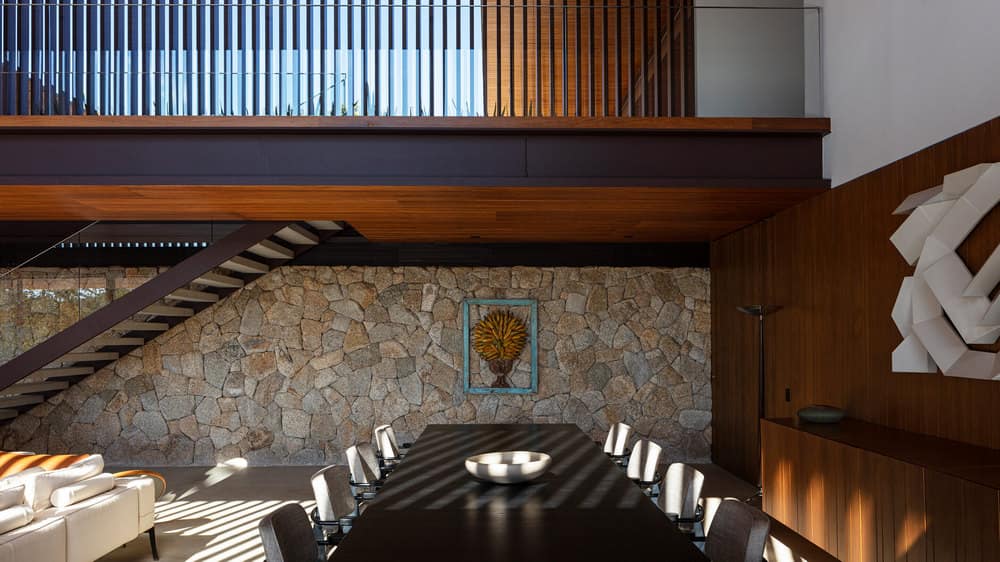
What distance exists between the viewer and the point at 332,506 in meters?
3.38

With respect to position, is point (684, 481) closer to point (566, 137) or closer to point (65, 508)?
point (566, 137)

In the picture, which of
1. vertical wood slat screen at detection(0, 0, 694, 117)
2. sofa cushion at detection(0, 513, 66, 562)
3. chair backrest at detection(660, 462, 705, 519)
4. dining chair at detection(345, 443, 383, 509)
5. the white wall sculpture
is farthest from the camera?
vertical wood slat screen at detection(0, 0, 694, 117)

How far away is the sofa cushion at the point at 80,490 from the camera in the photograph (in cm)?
402

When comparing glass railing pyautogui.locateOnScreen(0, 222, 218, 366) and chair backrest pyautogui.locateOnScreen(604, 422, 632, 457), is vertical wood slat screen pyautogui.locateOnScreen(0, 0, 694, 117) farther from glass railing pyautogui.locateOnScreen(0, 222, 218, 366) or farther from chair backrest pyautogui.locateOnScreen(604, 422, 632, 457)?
chair backrest pyautogui.locateOnScreen(604, 422, 632, 457)

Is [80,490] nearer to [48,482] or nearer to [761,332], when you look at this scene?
[48,482]

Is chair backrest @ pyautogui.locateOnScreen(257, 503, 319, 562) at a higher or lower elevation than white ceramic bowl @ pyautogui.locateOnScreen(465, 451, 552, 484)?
lower

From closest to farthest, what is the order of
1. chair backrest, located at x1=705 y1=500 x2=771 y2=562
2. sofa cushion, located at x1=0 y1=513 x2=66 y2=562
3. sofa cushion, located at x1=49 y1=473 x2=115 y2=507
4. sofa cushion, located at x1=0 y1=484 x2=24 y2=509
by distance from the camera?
chair backrest, located at x1=705 y1=500 x2=771 y2=562
sofa cushion, located at x1=0 y1=513 x2=66 y2=562
sofa cushion, located at x1=0 y1=484 x2=24 y2=509
sofa cushion, located at x1=49 y1=473 x2=115 y2=507

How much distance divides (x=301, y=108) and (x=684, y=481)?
343 centimetres

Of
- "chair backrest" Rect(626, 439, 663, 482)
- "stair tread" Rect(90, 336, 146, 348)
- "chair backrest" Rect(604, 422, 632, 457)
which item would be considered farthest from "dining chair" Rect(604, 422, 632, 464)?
"stair tread" Rect(90, 336, 146, 348)

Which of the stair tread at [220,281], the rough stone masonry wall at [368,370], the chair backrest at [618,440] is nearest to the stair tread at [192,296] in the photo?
the stair tread at [220,281]

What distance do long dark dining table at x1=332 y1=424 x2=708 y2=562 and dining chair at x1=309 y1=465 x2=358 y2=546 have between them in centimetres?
25

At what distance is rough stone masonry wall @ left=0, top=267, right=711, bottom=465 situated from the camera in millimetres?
7582

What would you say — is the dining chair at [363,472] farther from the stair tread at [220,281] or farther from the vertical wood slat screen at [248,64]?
the stair tread at [220,281]

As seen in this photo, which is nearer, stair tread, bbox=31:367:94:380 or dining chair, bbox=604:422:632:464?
dining chair, bbox=604:422:632:464
